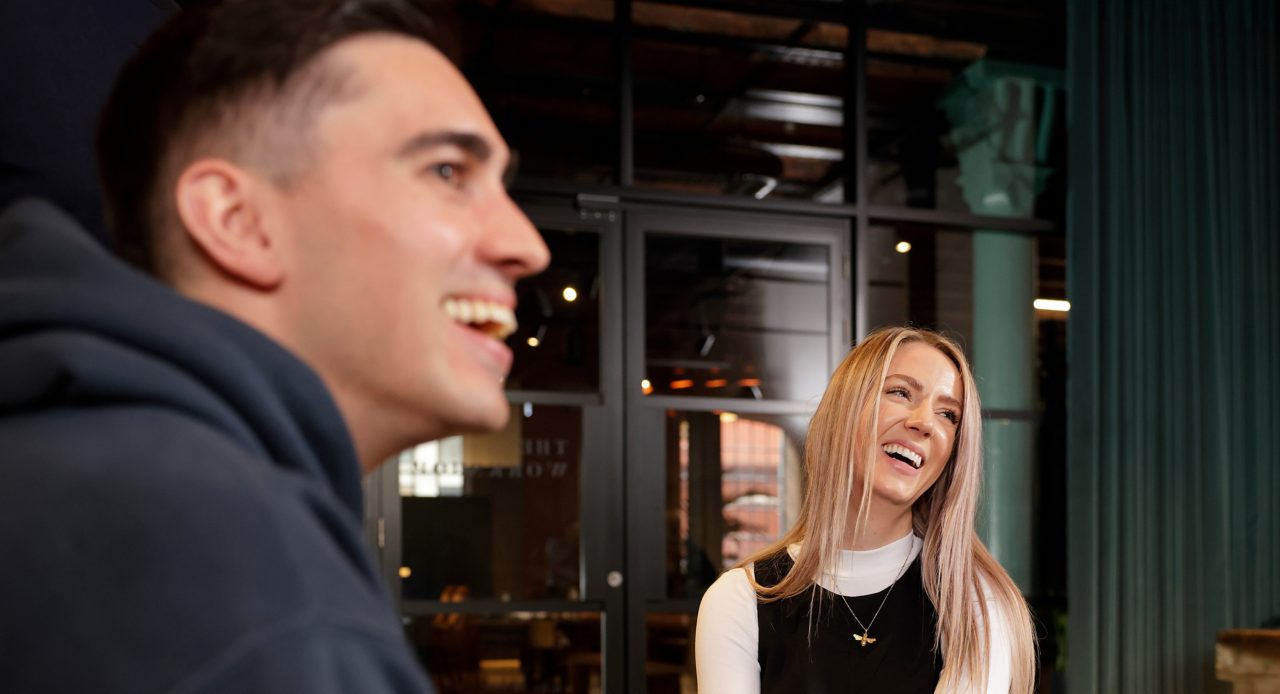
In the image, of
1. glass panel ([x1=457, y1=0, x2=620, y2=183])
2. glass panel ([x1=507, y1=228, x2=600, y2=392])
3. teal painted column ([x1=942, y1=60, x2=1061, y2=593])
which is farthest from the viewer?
teal painted column ([x1=942, y1=60, x2=1061, y2=593])

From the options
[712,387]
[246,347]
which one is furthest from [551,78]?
[246,347]

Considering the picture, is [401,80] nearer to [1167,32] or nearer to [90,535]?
[90,535]

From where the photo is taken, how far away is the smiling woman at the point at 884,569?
2.22 meters

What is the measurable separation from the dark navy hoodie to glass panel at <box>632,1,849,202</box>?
4035 mm

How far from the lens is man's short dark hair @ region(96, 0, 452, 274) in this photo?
626 millimetres

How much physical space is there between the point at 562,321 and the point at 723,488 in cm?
84

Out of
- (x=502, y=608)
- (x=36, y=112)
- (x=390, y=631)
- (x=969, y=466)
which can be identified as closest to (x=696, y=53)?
(x=502, y=608)

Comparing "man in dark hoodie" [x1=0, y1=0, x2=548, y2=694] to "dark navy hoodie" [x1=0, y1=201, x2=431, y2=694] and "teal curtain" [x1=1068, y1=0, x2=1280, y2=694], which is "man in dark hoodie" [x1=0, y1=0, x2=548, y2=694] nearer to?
"dark navy hoodie" [x1=0, y1=201, x2=431, y2=694]

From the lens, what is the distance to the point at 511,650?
420 centimetres

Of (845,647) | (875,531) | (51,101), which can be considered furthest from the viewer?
(875,531)

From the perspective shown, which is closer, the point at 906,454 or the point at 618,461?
the point at 906,454

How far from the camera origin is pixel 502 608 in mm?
3963

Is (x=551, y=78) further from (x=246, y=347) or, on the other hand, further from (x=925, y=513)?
(x=246, y=347)

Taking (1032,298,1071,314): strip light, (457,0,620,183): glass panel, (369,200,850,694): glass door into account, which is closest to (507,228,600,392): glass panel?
(369,200,850,694): glass door
